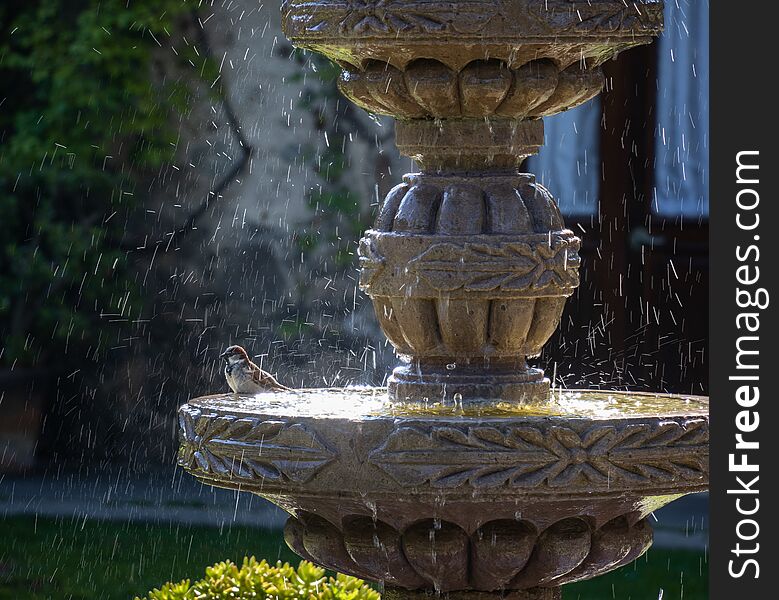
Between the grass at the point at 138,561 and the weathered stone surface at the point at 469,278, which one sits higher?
the weathered stone surface at the point at 469,278

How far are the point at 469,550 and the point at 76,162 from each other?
212 inches

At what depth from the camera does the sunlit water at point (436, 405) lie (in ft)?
11.3

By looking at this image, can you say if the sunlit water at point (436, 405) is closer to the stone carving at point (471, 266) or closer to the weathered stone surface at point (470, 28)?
the stone carving at point (471, 266)

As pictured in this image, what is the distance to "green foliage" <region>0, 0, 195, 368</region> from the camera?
829cm

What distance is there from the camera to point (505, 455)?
3.15m

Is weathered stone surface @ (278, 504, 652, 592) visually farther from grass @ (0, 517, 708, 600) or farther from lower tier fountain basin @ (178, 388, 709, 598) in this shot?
grass @ (0, 517, 708, 600)

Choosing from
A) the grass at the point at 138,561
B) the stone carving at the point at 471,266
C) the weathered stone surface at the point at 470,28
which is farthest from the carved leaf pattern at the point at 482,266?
the grass at the point at 138,561

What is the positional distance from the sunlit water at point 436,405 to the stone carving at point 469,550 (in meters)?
0.26

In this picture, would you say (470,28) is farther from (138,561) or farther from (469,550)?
(138,561)

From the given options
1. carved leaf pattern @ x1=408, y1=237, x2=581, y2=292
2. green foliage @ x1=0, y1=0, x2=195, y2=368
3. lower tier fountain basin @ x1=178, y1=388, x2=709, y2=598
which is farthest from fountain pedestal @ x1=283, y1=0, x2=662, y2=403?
green foliage @ x1=0, y1=0, x2=195, y2=368

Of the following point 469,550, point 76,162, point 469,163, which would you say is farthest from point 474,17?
point 76,162

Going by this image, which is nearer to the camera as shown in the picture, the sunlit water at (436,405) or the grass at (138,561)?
the sunlit water at (436,405)

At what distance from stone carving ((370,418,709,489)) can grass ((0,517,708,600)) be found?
3.32 meters
